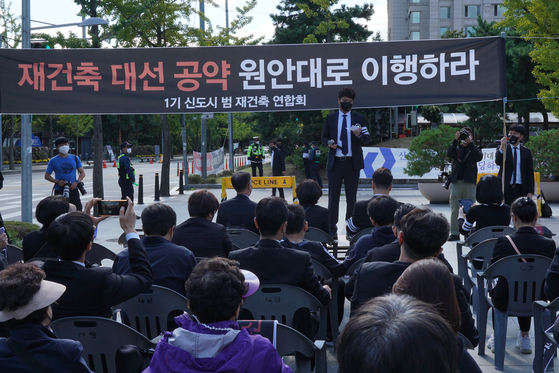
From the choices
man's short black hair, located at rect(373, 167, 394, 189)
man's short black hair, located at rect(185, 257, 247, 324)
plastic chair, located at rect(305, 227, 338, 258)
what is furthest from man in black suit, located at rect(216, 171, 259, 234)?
man's short black hair, located at rect(185, 257, 247, 324)

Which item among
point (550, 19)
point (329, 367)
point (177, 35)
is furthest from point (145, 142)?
point (329, 367)

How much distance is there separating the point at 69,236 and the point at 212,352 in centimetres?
159

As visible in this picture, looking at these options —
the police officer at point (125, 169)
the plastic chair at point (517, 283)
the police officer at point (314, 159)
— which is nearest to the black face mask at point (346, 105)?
the plastic chair at point (517, 283)

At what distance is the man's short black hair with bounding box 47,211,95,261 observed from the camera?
315 cm

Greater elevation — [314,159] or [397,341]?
[314,159]

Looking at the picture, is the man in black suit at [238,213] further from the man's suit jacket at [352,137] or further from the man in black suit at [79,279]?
the man in black suit at [79,279]

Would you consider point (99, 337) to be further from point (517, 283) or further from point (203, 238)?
point (517, 283)

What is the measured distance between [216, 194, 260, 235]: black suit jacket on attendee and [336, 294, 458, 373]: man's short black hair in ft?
15.9

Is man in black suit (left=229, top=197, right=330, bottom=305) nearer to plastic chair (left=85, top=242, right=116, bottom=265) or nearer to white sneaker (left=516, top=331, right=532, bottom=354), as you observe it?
white sneaker (left=516, top=331, right=532, bottom=354)

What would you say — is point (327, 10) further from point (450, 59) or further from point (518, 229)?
point (518, 229)

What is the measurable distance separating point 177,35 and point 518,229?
1713 cm

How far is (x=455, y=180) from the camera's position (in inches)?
367

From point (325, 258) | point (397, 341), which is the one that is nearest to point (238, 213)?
point (325, 258)

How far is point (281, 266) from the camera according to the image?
3.58m
